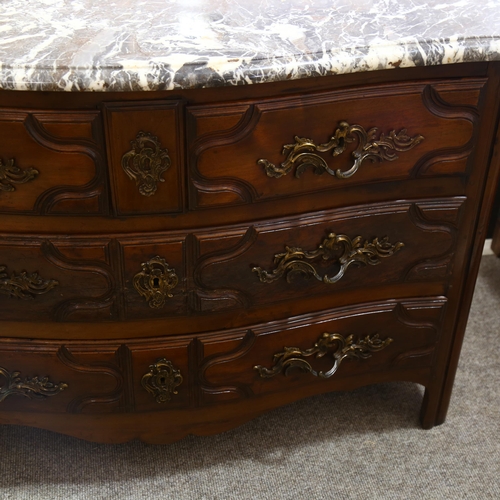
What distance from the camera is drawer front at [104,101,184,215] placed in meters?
0.94

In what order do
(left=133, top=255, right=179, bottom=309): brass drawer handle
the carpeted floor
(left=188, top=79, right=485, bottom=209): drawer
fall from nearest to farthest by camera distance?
1. (left=188, top=79, right=485, bottom=209): drawer
2. (left=133, top=255, right=179, bottom=309): brass drawer handle
3. the carpeted floor

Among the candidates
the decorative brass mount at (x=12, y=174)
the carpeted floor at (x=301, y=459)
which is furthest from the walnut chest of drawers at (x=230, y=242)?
the carpeted floor at (x=301, y=459)

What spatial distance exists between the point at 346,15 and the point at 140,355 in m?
0.65

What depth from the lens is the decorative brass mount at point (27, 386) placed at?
3.91ft

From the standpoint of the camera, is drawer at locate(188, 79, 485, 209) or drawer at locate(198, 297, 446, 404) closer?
drawer at locate(188, 79, 485, 209)

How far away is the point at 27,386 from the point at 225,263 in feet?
1.33

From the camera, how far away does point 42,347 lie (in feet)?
3.85

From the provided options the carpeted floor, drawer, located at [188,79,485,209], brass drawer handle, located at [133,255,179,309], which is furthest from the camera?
the carpeted floor

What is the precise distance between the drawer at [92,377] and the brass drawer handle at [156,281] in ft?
0.34

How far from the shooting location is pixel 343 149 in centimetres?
107

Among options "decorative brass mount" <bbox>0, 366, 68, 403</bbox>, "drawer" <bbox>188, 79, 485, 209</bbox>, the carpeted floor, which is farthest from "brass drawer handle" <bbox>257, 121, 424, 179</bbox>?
the carpeted floor

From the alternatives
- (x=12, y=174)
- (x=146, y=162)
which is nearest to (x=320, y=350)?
(x=146, y=162)

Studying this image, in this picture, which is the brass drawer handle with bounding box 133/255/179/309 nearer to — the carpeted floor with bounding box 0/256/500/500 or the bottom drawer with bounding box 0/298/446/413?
the bottom drawer with bounding box 0/298/446/413

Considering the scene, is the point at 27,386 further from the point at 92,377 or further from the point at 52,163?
the point at 52,163
